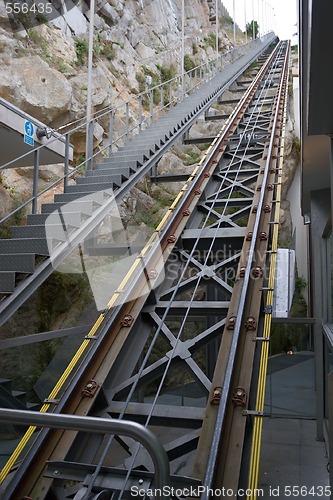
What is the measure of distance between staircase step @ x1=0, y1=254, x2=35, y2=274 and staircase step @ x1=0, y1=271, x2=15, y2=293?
0.53 ft

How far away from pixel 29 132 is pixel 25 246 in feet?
6.36

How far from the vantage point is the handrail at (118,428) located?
1520 millimetres

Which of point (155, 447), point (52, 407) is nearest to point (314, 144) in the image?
point (52, 407)

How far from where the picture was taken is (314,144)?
511 cm

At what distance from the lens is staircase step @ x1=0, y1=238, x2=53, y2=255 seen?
462 centimetres

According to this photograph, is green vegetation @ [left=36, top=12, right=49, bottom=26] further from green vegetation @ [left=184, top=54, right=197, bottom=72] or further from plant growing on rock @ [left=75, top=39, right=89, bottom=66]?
green vegetation @ [left=184, top=54, right=197, bottom=72]

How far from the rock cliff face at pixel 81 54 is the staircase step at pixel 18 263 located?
709 centimetres

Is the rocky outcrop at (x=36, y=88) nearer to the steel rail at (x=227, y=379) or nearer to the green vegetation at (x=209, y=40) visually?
the steel rail at (x=227, y=379)

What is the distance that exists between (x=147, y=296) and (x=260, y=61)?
20301 millimetres

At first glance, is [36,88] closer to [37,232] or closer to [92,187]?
[92,187]

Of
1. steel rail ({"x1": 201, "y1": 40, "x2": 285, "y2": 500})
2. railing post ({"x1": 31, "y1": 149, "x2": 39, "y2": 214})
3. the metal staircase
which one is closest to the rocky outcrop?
the metal staircase

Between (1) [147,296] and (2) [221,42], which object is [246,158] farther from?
(2) [221,42]

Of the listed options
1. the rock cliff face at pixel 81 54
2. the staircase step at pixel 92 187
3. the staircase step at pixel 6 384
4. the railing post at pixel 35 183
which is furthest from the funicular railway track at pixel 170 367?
the rock cliff face at pixel 81 54

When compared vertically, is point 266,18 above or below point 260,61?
above
